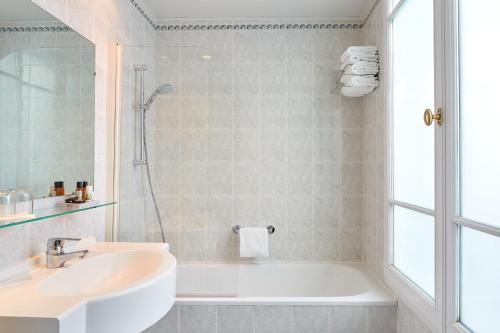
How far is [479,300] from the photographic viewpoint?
1.25m

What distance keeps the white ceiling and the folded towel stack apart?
0.45m

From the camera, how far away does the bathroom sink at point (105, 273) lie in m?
1.34

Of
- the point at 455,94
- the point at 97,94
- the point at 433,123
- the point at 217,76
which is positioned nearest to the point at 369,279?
the point at 433,123

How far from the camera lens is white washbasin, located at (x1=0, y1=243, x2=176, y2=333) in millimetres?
901

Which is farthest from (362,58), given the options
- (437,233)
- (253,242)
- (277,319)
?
(277,319)

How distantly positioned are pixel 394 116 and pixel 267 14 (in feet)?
4.46

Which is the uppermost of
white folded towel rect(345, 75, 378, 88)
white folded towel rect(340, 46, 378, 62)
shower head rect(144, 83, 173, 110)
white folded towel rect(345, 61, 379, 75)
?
white folded towel rect(340, 46, 378, 62)

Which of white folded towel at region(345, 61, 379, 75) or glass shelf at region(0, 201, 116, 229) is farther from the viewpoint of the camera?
white folded towel at region(345, 61, 379, 75)

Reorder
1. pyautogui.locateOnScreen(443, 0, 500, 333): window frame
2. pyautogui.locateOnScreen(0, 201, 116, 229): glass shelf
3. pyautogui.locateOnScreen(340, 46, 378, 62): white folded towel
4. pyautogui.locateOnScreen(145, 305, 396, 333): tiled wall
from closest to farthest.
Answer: pyautogui.locateOnScreen(0, 201, 116, 229): glass shelf, pyautogui.locateOnScreen(443, 0, 500, 333): window frame, pyautogui.locateOnScreen(145, 305, 396, 333): tiled wall, pyautogui.locateOnScreen(340, 46, 378, 62): white folded towel

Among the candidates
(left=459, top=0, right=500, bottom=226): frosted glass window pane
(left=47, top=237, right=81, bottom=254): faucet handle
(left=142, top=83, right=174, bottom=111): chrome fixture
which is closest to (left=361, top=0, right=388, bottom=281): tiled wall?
(left=459, top=0, right=500, bottom=226): frosted glass window pane

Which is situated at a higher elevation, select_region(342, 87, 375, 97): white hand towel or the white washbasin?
select_region(342, 87, 375, 97): white hand towel

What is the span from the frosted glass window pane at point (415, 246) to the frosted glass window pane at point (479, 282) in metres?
0.30

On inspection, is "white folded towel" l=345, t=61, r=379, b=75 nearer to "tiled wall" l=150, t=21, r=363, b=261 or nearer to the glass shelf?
"tiled wall" l=150, t=21, r=363, b=261

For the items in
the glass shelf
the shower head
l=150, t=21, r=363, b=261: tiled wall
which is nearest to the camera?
the glass shelf
